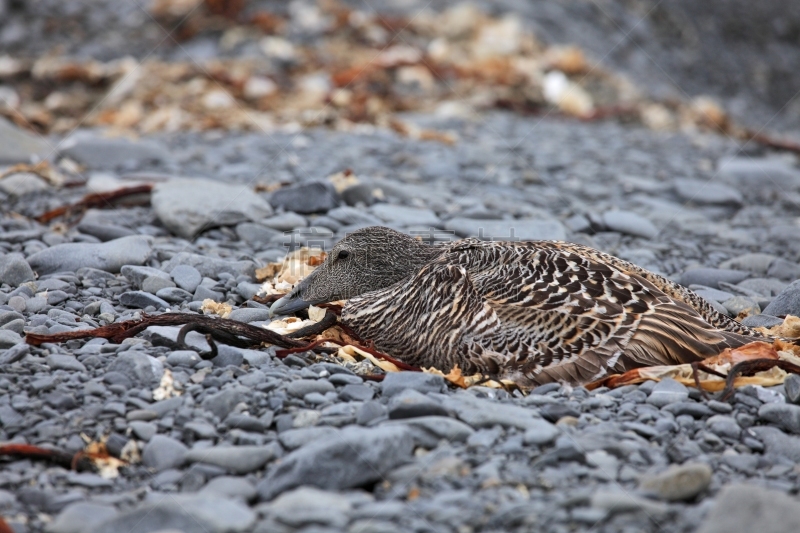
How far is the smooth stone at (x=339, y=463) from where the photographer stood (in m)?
3.08

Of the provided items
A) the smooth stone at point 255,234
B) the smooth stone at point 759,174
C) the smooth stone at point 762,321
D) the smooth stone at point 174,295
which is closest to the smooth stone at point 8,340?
the smooth stone at point 174,295

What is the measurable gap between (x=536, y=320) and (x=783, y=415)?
1240 mm

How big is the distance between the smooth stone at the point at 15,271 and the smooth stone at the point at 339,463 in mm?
2735

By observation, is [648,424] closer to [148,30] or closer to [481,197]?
[481,197]

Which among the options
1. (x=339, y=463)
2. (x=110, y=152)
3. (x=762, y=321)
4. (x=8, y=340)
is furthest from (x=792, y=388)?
(x=110, y=152)

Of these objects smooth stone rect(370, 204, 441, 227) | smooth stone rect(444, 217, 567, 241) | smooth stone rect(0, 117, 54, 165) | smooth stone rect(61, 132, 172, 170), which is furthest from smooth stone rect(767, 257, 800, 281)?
smooth stone rect(0, 117, 54, 165)

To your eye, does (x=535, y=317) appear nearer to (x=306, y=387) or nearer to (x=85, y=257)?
(x=306, y=387)

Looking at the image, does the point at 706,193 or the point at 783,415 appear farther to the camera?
the point at 706,193

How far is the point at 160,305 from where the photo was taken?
4871 mm

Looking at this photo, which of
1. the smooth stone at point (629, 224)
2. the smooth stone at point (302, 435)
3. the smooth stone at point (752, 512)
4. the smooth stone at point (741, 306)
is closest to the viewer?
the smooth stone at point (752, 512)

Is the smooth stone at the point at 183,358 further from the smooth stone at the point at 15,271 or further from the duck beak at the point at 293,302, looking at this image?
the smooth stone at the point at 15,271

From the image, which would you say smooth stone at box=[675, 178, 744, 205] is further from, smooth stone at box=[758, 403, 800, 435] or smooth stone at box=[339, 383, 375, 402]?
smooth stone at box=[339, 383, 375, 402]

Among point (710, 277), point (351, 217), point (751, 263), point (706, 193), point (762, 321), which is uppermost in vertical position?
point (706, 193)

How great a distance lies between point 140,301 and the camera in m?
4.87
